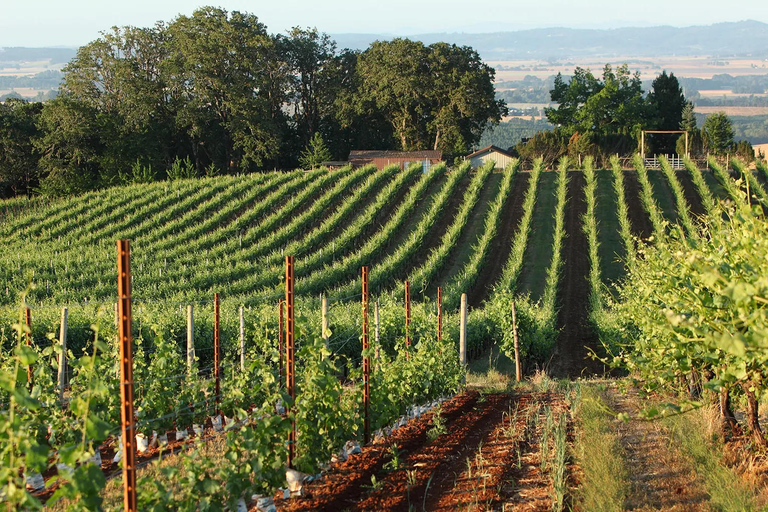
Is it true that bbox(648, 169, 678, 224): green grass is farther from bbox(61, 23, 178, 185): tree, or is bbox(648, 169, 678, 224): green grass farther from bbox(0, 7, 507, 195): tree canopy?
bbox(61, 23, 178, 185): tree

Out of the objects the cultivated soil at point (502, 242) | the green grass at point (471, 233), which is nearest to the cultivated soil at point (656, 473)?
the cultivated soil at point (502, 242)

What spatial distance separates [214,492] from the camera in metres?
5.04

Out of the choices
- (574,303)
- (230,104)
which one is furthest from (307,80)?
(574,303)

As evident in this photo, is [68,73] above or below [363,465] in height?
above

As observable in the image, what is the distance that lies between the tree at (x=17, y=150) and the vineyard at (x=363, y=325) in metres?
6.37

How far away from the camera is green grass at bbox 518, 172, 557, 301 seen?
2691 centimetres

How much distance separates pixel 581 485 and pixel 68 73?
51570mm

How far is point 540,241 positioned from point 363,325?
946 inches

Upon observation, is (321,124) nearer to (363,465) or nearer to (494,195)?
(494,195)

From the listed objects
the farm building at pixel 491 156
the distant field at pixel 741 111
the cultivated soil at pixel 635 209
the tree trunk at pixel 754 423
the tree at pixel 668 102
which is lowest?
the cultivated soil at pixel 635 209

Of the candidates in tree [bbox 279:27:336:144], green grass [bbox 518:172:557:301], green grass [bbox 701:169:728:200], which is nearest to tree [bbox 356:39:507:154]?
tree [bbox 279:27:336:144]

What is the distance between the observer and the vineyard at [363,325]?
5.55 m

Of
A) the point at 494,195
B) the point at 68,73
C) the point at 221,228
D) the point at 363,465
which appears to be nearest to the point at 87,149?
the point at 68,73

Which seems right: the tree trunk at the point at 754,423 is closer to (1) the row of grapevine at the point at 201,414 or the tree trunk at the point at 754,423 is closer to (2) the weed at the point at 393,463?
(2) the weed at the point at 393,463
